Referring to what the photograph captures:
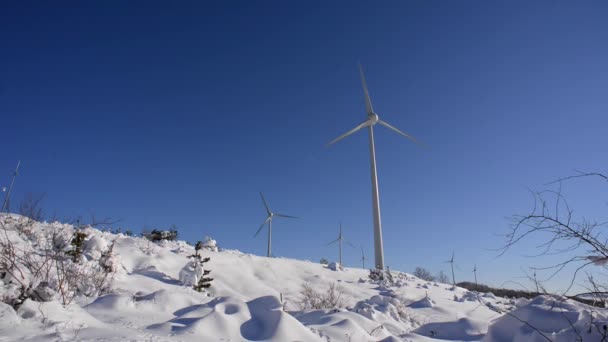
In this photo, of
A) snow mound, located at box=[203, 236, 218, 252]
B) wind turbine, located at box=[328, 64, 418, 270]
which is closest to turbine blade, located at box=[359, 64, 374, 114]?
Result: wind turbine, located at box=[328, 64, 418, 270]

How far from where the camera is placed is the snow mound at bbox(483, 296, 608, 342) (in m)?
3.26

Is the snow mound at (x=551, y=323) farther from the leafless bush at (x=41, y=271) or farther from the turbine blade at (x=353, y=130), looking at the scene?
the turbine blade at (x=353, y=130)

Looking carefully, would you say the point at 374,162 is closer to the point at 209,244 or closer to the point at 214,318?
the point at 209,244

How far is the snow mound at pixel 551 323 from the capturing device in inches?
128

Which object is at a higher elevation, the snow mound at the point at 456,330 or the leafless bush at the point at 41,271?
the leafless bush at the point at 41,271

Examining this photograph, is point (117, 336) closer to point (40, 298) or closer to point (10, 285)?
point (40, 298)

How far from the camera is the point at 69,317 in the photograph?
11.9ft

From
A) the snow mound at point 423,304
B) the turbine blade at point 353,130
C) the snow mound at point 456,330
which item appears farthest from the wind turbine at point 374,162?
the snow mound at point 456,330

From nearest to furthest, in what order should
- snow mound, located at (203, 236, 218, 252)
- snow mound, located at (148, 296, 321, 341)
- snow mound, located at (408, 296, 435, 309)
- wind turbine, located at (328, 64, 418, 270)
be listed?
snow mound, located at (148, 296, 321, 341) < snow mound, located at (408, 296, 435, 309) < snow mound, located at (203, 236, 218, 252) < wind turbine, located at (328, 64, 418, 270)

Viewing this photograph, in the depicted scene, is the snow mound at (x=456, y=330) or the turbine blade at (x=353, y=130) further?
the turbine blade at (x=353, y=130)

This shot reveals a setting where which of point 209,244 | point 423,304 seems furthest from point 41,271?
point 423,304

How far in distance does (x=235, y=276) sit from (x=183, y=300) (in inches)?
272

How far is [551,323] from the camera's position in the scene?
3.96 metres

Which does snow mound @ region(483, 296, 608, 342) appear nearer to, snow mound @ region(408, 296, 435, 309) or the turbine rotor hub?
snow mound @ region(408, 296, 435, 309)
